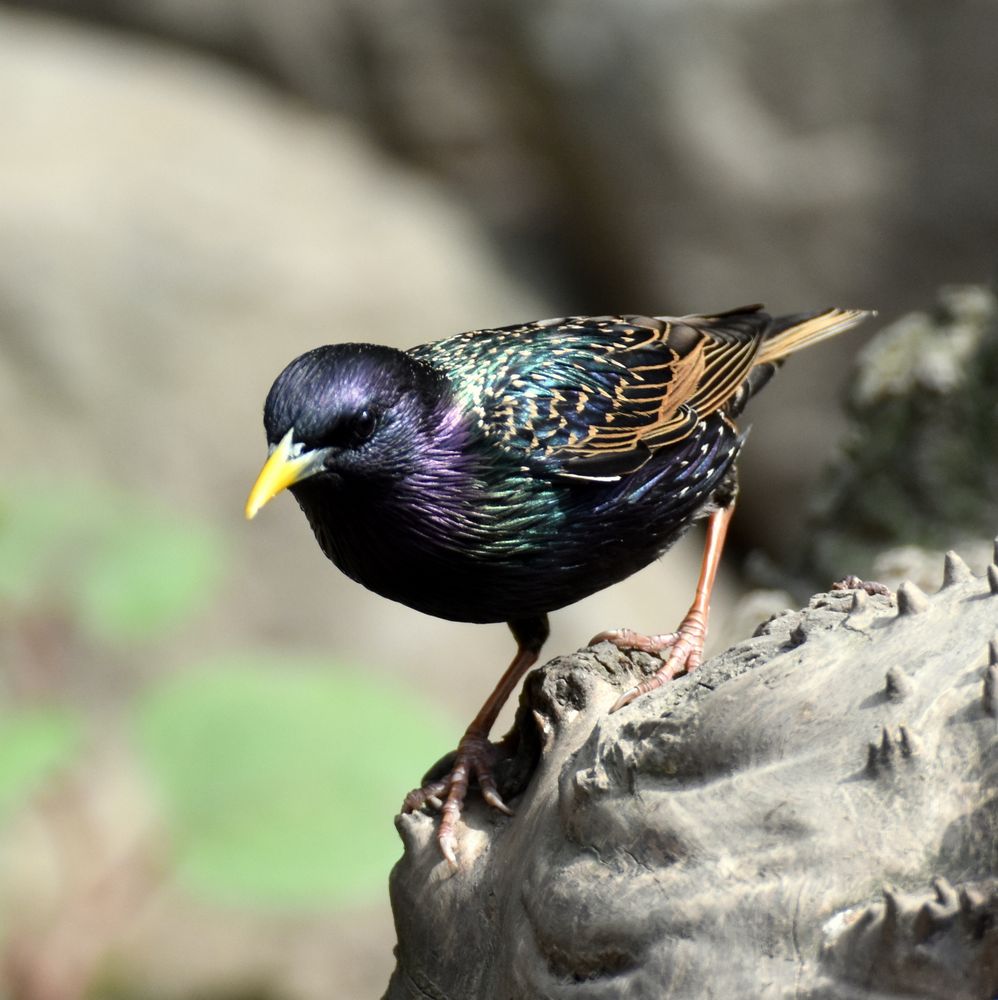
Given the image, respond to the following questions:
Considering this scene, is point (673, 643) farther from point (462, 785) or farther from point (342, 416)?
point (342, 416)

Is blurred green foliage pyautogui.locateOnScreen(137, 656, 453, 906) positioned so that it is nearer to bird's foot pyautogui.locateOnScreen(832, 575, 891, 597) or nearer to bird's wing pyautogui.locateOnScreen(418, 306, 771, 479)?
bird's wing pyautogui.locateOnScreen(418, 306, 771, 479)

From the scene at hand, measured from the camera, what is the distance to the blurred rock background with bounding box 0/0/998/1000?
18.4 ft

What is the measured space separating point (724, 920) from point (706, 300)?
506 cm

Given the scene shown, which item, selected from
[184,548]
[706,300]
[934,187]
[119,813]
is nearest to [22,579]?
[184,548]

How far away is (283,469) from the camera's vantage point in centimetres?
223

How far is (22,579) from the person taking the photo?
402 cm

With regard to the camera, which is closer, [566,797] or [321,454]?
[566,797]

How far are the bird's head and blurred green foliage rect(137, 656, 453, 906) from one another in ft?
4.16

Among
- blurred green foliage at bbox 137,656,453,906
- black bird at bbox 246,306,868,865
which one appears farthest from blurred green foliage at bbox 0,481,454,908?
black bird at bbox 246,306,868,865

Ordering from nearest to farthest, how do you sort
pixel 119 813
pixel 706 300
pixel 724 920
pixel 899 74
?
pixel 724 920, pixel 119 813, pixel 899 74, pixel 706 300

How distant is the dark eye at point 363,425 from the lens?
235 cm

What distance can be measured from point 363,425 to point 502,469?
304mm

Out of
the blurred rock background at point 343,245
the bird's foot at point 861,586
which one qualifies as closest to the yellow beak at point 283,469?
the bird's foot at point 861,586

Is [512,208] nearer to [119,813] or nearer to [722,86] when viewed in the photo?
[722,86]
